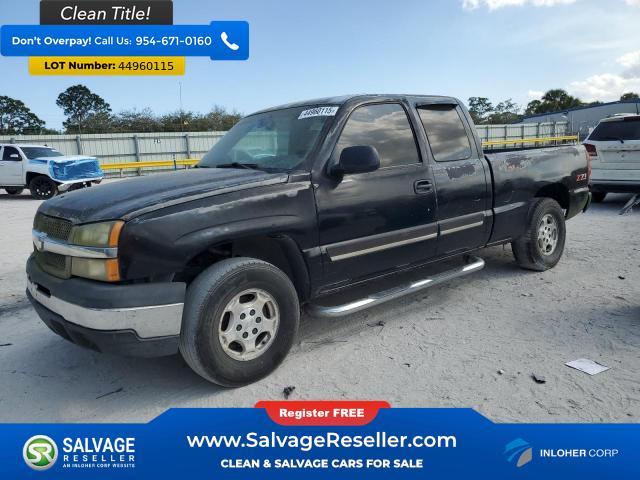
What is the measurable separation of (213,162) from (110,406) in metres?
2.00

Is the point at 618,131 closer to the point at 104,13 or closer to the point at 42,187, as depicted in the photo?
the point at 104,13

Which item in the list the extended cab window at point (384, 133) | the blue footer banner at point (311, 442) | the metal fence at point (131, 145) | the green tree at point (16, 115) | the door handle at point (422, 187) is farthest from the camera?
the green tree at point (16, 115)

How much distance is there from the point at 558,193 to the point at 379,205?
2.93 metres

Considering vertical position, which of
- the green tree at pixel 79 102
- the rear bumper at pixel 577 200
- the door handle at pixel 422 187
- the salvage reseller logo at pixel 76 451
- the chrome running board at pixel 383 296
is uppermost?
the green tree at pixel 79 102

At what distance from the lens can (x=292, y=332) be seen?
10.0 ft

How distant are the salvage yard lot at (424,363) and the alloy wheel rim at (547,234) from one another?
45 centimetres

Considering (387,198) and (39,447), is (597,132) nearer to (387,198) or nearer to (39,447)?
(387,198)

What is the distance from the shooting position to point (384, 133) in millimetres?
3691

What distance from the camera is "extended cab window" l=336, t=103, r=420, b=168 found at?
11.5ft

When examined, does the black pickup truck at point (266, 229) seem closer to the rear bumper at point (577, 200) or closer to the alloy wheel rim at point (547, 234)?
the alloy wheel rim at point (547, 234)

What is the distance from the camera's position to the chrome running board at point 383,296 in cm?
326

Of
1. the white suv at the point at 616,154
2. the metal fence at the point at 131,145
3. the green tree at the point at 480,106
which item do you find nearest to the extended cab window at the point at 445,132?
the white suv at the point at 616,154

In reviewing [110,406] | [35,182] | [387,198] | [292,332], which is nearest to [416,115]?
[387,198]

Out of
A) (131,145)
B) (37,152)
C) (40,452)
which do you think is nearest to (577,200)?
(40,452)
